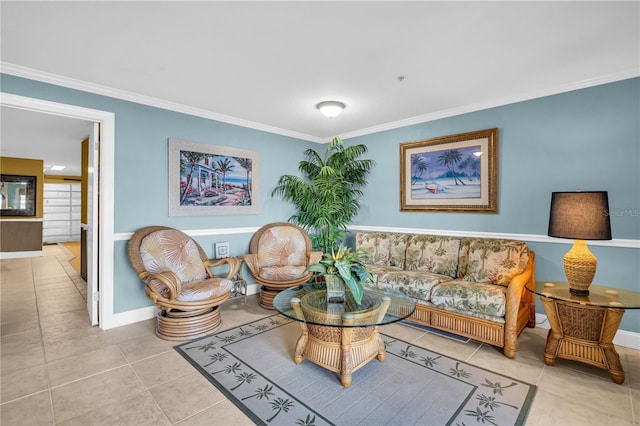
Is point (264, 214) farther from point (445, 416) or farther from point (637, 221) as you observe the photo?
point (637, 221)

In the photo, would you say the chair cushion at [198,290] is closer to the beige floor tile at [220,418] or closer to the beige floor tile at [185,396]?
the beige floor tile at [185,396]

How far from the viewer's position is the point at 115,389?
215 centimetres

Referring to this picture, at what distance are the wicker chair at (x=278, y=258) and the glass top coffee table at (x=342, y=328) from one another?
1.27 meters

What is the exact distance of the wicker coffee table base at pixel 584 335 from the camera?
2264 millimetres

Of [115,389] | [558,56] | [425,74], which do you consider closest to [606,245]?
[558,56]

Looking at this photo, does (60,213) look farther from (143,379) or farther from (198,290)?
(143,379)

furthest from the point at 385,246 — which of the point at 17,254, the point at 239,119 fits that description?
the point at 17,254

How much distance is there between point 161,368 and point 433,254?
9.95ft

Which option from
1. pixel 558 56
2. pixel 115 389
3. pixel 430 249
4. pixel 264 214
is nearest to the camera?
pixel 115 389

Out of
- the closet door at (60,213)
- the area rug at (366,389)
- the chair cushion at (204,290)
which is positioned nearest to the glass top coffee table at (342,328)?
the area rug at (366,389)

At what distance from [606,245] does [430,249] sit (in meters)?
1.62

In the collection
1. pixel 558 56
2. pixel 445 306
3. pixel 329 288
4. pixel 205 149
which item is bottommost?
pixel 445 306

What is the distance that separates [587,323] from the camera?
238cm

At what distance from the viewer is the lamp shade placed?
232 centimetres
